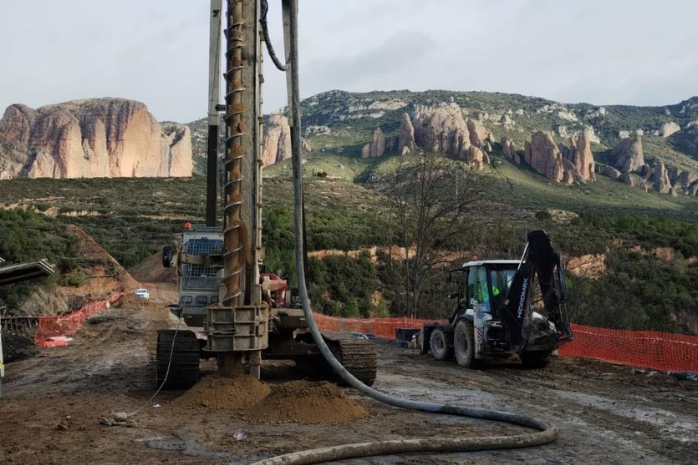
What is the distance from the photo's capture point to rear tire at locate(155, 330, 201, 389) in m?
9.85

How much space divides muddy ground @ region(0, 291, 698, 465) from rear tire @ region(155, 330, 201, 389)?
0.74 feet

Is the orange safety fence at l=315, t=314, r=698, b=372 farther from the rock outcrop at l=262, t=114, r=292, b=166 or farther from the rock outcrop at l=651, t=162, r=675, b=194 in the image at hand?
the rock outcrop at l=262, t=114, r=292, b=166

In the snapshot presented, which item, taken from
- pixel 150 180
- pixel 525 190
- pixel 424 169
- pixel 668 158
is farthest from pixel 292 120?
pixel 668 158

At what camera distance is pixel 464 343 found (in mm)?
15648

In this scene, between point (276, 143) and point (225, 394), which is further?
point (276, 143)

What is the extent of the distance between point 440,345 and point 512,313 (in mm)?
3597

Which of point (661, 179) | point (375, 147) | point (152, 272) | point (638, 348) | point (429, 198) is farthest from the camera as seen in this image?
point (375, 147)

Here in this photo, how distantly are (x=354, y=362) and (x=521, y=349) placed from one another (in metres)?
4.75

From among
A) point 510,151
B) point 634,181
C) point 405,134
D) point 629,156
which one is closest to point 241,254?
point 510,151

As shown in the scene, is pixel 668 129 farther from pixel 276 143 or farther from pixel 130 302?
pixel 130 302

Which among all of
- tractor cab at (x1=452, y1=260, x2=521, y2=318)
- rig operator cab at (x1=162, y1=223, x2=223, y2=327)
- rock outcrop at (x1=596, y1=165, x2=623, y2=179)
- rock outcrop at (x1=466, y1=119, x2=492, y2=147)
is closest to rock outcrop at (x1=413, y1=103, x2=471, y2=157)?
rock outcrop at (x1=466, y1=119, x2=492, y2=147)

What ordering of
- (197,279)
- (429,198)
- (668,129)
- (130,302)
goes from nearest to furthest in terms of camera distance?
(197,279) < (429,198) < (130,302) < (668,129)

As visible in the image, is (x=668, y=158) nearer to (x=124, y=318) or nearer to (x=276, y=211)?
(x=276, y=211)

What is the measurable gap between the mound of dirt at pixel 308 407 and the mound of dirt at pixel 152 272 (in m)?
50.4
